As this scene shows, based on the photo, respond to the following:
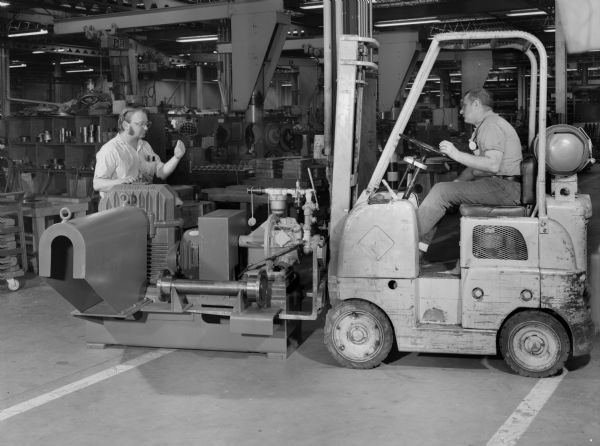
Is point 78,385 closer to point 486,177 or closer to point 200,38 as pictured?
point 486,177

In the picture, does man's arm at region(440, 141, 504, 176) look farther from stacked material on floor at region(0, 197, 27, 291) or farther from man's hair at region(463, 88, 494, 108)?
stacked material on floor at region(0, 197, 27, 291)

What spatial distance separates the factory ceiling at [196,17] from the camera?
1293 cm

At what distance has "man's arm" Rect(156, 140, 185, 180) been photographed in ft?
18.2

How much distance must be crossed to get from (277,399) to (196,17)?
9.80 metres

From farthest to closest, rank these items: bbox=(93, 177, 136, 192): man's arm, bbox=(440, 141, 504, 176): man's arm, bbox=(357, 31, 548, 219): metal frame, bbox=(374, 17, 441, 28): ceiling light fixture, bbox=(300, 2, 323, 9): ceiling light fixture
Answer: bbox=(374, 17, 441, 28): ceiling light fixture, bbox=(300, 2, 323, 9): ceiling light fixture, bbox=(93, 177, 136, 192): man's arm, bbox=(440, 141, 504, 176): man's arm, bbox=(357, 31, 548, 219): metal frame

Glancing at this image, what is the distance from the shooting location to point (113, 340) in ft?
15.8

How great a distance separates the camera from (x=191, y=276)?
16.1 feet

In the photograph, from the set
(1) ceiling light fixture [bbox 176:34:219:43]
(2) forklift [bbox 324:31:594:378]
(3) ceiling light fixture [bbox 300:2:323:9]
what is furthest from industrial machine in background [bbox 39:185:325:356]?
(1) ceiling light fixture [bbox 176:34:219:43]

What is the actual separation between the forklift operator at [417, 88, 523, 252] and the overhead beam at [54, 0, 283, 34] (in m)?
7.40

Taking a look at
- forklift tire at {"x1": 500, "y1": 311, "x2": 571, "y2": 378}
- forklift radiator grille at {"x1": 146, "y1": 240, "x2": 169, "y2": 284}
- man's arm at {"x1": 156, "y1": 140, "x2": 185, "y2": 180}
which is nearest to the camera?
forklift tire at {"x1": 500, "y1": 311, "x2": 571, "y2": 378}

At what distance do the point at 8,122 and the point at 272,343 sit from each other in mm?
7664

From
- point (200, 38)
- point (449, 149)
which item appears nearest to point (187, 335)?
point (449, 149)

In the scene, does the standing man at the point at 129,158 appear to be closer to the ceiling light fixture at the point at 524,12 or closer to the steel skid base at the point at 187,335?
the steel skid base at the point at 187,335

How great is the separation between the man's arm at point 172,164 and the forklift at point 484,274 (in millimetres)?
1706
